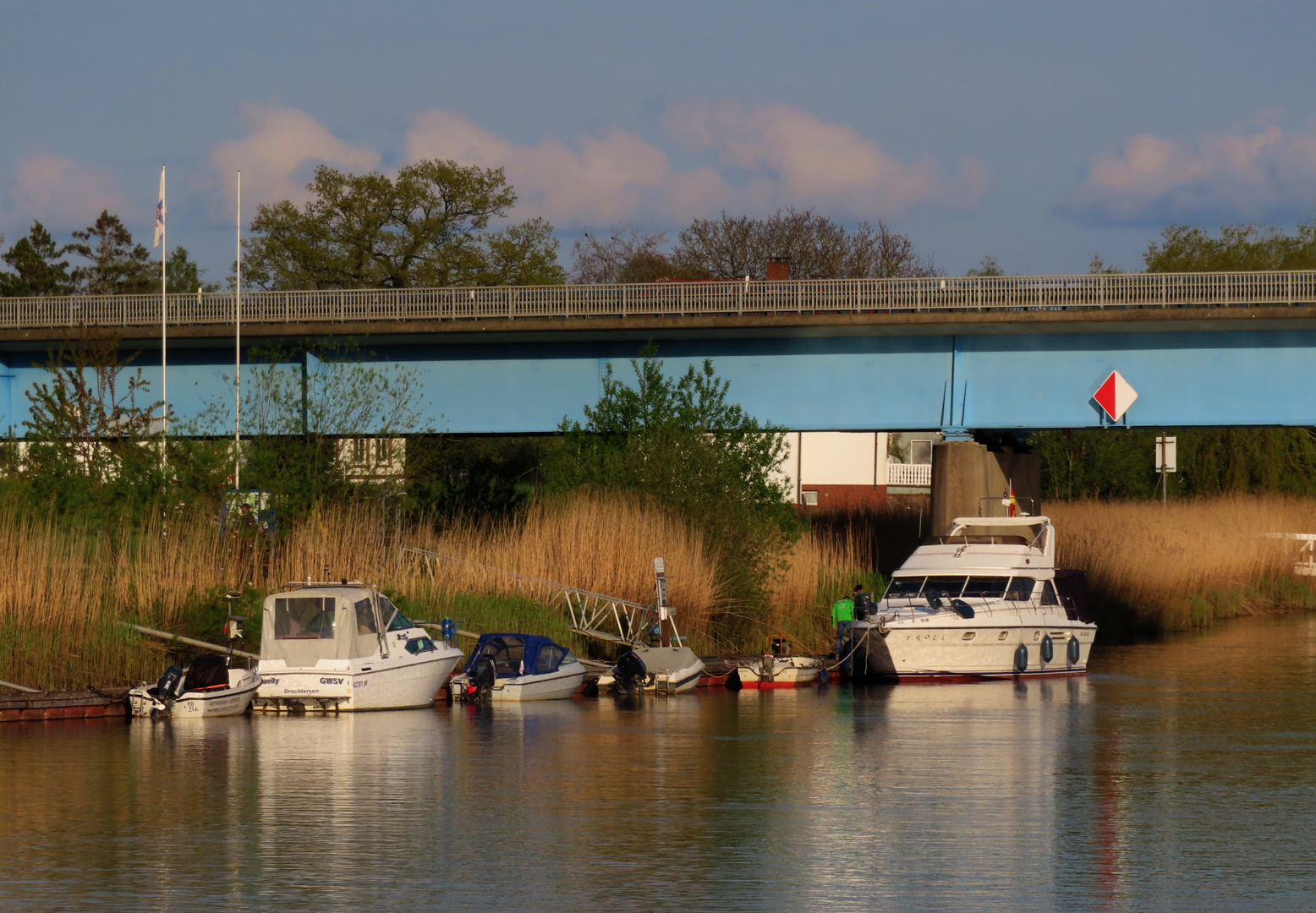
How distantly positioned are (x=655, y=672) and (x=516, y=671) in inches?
113

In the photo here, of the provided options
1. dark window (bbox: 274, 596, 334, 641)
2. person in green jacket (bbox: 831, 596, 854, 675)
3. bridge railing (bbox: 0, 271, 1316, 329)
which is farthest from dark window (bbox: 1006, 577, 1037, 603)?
dark window (bbox: 274, 596, 334, 641)

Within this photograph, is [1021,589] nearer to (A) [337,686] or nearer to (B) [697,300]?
(B) [697,300]

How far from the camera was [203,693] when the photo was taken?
26.6 m

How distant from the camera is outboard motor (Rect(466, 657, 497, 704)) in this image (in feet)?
95.8

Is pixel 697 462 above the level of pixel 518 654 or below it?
above

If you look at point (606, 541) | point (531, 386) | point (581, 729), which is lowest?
point (581, 729)

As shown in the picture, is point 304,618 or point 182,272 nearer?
point 304,618

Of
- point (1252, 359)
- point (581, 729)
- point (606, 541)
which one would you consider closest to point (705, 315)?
point (606, 541)

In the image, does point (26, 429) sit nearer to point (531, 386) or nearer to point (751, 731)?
point (531, 386)

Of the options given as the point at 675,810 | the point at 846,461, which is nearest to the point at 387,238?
the point at 846,461

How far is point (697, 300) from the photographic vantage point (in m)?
41.6

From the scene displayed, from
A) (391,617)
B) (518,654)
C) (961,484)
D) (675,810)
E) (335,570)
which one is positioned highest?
(961,484)

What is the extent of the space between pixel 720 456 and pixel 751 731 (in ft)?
48.4

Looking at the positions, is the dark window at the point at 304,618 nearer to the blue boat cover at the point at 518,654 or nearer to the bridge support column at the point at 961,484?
the blue boat cover at the point at 518,654
